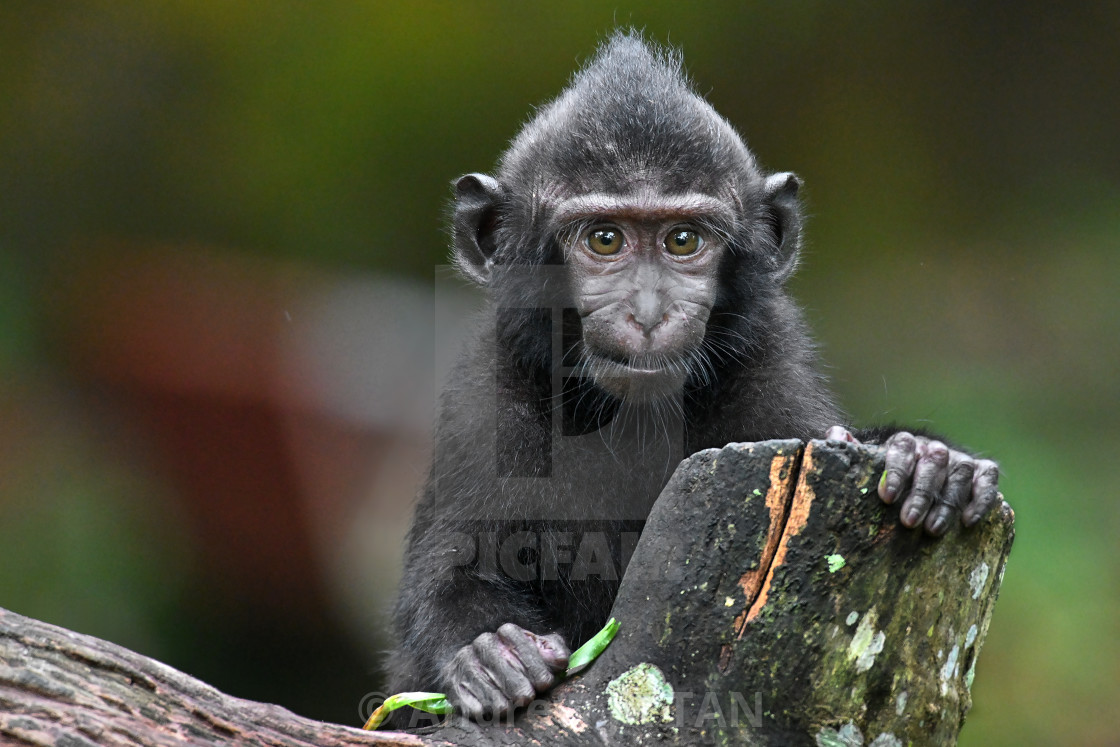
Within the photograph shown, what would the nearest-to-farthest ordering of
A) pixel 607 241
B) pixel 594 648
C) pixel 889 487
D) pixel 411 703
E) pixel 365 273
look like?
pixel 889 487
pixel 594 648
pixel 411 703
pixel 607 241
pixel 365 273

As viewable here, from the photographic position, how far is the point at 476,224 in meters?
4.75

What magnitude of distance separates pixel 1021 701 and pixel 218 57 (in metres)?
6.49

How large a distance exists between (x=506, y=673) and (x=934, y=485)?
1.40 meters

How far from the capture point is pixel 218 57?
22.3 ft

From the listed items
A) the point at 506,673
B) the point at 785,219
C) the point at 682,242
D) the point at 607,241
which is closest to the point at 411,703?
the point at 506,673

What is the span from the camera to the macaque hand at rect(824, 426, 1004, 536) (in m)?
2.82

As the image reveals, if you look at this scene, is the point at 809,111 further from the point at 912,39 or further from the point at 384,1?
the point at 384,1

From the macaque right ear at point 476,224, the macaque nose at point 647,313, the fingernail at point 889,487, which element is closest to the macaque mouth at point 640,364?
the macaque nose at point 647,313

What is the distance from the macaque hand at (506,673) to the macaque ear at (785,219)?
2.20 meters

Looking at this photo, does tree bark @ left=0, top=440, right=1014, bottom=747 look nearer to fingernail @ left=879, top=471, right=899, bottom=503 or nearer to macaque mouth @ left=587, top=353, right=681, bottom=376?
fingernail @ left=879, top=471, right=899, bottom=503

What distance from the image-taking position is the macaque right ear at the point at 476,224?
15.4 feet

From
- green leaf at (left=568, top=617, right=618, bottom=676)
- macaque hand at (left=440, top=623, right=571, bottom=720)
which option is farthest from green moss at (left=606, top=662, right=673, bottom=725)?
macaque hand at (left=440, top=623, right=571, bottom=720)

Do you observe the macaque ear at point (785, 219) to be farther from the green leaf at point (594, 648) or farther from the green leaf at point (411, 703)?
the green leaf at point (411, 703)

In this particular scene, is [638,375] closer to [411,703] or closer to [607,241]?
[607,241]
